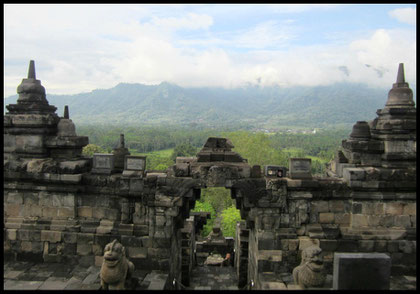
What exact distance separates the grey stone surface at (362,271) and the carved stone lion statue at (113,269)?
4.20 metres

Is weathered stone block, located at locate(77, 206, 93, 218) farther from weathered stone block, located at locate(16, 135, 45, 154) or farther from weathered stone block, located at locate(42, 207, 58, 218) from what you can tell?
weathered stone block, located at locate(16, 135, 45, 154)

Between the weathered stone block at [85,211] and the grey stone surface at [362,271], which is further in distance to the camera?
the weathered stone block at [85,211]

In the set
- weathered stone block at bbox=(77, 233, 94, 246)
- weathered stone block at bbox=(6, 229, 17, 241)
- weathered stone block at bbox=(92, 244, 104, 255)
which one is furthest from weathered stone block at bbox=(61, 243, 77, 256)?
weathered stone block at bbox=(6, 229, 17, 241)

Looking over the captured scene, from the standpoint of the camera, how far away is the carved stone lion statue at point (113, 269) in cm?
665

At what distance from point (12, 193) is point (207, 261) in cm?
779

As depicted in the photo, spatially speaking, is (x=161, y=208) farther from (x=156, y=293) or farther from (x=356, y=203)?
(x=356, y=203)

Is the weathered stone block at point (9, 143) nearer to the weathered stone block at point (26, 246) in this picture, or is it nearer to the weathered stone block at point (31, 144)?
the weathered stone block at point (31, 144)

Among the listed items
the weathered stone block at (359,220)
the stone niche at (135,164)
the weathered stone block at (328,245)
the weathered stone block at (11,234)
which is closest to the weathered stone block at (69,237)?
the weathered stone block at (11,234)

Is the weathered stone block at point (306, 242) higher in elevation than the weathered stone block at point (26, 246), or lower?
higher

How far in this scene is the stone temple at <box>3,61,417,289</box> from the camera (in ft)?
26.9

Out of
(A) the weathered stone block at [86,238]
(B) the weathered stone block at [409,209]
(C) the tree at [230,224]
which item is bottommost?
(C) the tree at [230,224]

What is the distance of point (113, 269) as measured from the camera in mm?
6688

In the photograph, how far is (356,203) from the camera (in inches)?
328

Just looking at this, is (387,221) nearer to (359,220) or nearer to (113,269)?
(359,220)
